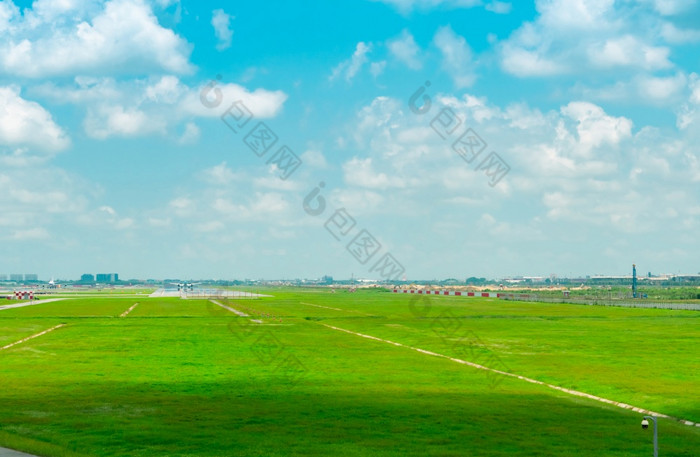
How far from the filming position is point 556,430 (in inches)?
918

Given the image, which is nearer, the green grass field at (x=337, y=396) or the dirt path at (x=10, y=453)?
the dirt path at (x=10, y=453)

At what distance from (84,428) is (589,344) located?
4324cm

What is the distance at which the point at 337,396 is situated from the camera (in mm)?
30062

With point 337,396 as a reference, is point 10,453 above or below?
above

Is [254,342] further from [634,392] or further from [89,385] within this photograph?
[634,392]

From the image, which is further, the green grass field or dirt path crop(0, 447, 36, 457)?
the green grass field

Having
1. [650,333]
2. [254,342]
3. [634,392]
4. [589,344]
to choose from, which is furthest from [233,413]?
[650,333]

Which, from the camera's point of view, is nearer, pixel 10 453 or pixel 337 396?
pixel 10 453

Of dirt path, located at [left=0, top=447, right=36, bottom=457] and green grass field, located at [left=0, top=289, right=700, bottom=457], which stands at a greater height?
dirt path, located at [left=0, top=447, right=36, bottom=457]

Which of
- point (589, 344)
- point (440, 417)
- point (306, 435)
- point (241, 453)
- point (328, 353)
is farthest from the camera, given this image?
point (589, 344)

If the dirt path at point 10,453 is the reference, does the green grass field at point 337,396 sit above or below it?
below

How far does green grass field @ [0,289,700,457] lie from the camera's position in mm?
21469

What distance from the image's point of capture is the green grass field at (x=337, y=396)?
70.4 feet

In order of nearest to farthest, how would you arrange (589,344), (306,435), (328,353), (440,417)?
(306,435), (440,417), (328,353), (589,344)
